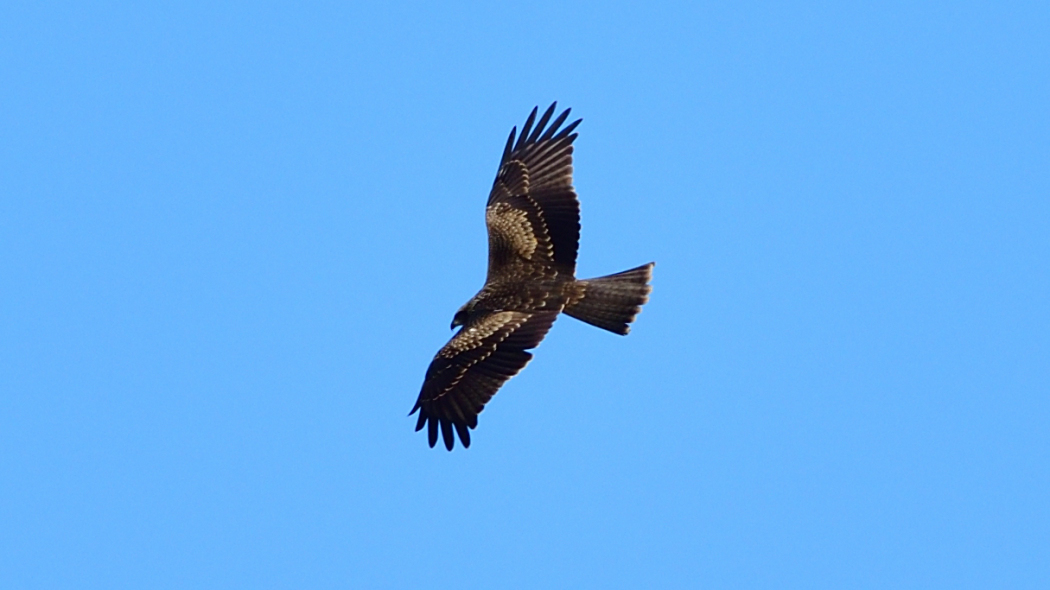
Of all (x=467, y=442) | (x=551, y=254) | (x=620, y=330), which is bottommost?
(x=467, y=442)

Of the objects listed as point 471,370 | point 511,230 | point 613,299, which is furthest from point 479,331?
point 511,230

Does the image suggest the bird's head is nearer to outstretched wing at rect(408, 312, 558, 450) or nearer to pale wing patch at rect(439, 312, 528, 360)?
pale wing patch at rect(439, 312, 528, 360)

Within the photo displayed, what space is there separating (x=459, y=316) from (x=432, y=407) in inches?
68.0

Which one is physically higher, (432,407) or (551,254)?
(551,254)

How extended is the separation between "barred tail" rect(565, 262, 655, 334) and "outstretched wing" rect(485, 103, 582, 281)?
17.3 inches

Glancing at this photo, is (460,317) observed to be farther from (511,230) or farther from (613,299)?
(613,299)

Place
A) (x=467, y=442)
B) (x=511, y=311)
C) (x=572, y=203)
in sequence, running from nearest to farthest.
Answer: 1. (x=467, y=442)
2. (x=511, y=311)
3. (x=572, y=203)

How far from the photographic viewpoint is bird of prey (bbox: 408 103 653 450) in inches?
543

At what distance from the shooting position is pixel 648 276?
1482cm

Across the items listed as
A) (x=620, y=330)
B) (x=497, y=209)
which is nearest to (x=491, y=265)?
(x=497, y=209)

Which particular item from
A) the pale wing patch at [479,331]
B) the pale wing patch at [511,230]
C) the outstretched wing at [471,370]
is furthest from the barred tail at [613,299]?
the pale wing patch at [511,230]

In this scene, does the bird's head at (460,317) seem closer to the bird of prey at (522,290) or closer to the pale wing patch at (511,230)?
the bird of prey at (522,290)

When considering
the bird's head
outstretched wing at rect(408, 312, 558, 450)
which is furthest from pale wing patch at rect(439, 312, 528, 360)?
the bird's head

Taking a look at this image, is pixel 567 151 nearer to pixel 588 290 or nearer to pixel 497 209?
pixel 497 209
